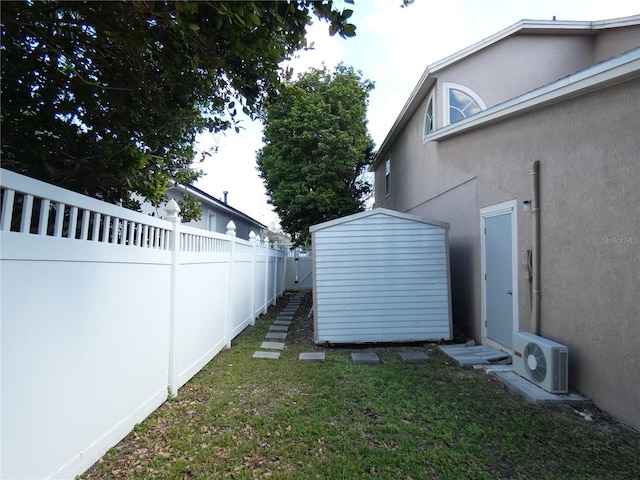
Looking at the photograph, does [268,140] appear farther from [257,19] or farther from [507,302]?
[257,19]

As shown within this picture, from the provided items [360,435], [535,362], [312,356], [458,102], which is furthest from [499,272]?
[458,102]

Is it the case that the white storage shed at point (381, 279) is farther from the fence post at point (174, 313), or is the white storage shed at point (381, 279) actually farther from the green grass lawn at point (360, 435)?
the fence post at point (174, 313)

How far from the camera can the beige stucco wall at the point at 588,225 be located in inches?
143

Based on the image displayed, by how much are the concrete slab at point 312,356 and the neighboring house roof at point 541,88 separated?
14.7 ft

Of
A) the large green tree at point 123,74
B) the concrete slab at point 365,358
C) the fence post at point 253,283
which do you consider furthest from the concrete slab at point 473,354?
the large green tree at point 123,74

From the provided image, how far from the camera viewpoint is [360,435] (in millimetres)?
3395

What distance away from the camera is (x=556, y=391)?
4.25 metres

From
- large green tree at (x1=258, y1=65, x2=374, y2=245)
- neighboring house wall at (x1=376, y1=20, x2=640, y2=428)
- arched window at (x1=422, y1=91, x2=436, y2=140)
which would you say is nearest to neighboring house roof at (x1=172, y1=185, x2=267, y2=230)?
large green tree at (x1=258, y1=65, x2=374, y2=245)

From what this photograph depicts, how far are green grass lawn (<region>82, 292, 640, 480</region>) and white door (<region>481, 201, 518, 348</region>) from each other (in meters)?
1.25

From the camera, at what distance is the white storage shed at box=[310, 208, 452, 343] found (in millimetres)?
6949

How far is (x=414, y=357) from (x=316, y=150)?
9383 millimetres

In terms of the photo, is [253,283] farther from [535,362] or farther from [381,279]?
[535,362]

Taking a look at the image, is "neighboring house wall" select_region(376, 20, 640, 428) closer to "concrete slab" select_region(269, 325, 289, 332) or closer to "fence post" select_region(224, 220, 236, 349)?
"concrete slab" select_region(269, 325, 289, 332)

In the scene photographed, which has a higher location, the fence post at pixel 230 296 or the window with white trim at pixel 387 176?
the window with white trim at pixel 387 176
